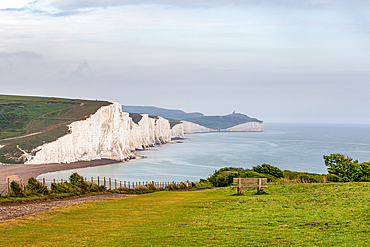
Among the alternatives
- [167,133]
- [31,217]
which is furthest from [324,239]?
[167,133]

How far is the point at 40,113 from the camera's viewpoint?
97.7m

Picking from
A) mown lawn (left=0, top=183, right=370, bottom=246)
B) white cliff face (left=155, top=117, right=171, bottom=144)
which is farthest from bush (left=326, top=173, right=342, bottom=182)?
white cliff face (left=155, top=117, right=171, bottom=144)

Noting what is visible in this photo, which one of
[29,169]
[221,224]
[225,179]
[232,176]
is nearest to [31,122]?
[29,169]

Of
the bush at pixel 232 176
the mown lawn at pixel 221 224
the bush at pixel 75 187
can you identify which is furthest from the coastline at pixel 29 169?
the mown lawn at pixel 221 224

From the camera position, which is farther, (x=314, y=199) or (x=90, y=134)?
(x=90, y=134)

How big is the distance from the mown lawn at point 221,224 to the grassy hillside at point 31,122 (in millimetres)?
63769

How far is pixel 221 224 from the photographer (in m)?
10.4

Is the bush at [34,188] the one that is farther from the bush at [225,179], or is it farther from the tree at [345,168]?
the tree at [345,168]

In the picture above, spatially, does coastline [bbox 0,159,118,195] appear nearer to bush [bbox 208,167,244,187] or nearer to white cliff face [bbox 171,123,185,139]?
bush [bbox 208,167,244,187]

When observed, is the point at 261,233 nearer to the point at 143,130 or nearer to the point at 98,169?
the point at 98,169

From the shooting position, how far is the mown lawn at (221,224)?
812 cm

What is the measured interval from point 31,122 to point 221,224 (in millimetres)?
90338

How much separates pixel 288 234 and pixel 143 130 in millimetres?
132543

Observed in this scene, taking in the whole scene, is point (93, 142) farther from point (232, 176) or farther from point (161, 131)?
point (161, 131)
